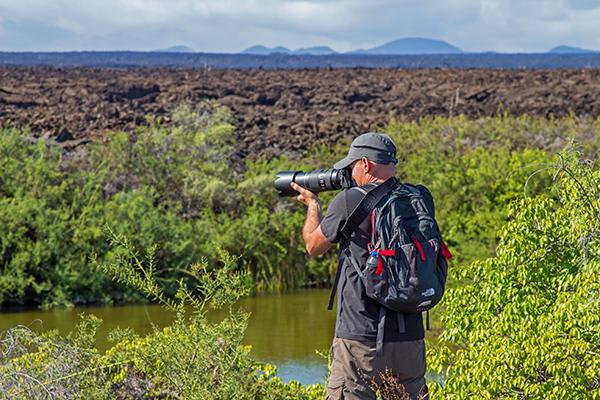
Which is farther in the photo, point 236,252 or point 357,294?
point 236,252

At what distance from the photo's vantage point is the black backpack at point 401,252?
16.5 ft

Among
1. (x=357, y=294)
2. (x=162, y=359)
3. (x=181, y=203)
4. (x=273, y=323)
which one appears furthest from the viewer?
(x=181, y=203)

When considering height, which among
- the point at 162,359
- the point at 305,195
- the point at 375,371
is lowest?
the point at 162,359

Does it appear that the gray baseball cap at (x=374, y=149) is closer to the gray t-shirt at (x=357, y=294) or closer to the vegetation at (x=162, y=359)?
the gray t-shirt at (x=357, y=294)

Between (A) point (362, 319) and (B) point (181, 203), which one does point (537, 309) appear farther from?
(B) point (181, 203)

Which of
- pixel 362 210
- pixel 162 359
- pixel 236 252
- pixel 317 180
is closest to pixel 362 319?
pixel 362 210

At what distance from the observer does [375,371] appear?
5.23 m

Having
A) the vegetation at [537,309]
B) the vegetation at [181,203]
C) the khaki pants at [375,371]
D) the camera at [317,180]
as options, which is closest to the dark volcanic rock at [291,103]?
the vegetation at [181,203]

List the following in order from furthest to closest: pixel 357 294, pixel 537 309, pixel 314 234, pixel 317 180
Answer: pixel 537 309 < pixel 317 180 < pixel 314 234 < pixel 357 294

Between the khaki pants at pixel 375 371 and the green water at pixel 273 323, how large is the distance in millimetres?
6593

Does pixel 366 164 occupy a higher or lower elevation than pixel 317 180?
higher

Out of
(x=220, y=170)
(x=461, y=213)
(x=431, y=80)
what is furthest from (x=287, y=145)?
(x=431, y=80)

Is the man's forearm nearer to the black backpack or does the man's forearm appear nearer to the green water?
the black backpack

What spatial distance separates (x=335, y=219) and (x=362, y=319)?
46 centimetres
